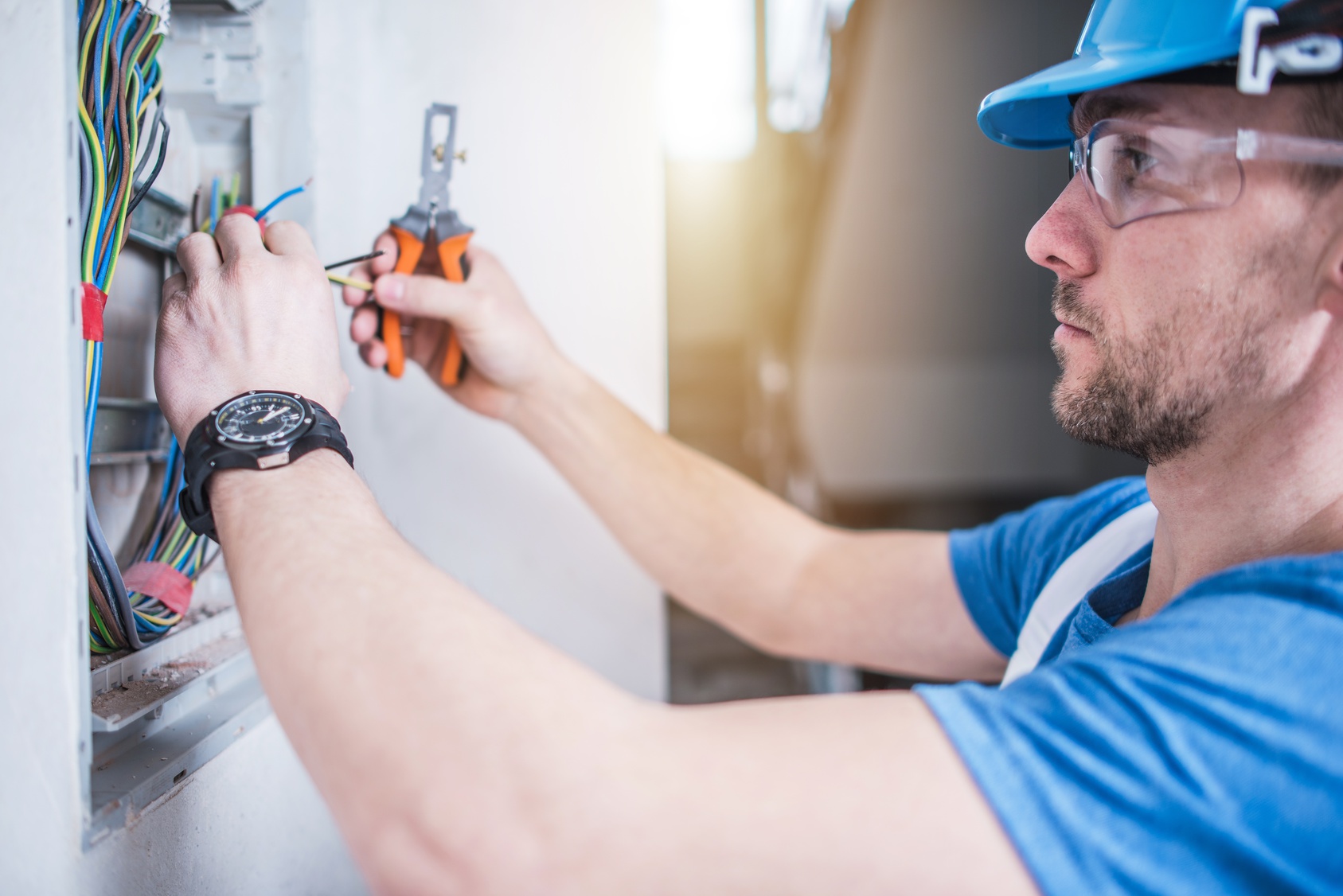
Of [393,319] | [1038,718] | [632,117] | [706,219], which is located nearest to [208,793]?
[393,319]

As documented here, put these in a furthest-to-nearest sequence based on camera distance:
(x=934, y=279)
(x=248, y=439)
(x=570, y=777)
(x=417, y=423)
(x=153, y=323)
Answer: (x=934, y=279)
(x=417, y=423)
(x=153, y=323)
(x=248, y=439)
(x=570, y=777)

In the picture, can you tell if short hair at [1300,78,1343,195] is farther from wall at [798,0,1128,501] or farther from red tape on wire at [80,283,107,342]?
wall at [798,0,1128,501]

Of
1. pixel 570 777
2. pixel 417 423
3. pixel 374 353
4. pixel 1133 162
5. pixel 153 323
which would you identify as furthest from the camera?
pixel 417 423

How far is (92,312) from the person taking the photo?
52 centimetres

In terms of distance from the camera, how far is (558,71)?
3.59ft

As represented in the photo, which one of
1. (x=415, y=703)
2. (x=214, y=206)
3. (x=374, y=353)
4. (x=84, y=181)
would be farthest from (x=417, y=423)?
(x=415, y=703)

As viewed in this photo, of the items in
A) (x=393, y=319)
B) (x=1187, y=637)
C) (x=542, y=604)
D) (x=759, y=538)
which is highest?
(x=393, y=319)

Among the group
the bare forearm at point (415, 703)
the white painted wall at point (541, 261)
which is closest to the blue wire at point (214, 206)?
the white painted wall at point (541, 261)

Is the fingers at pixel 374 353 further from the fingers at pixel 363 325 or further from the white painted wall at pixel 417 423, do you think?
the white painted wall at pixel 417 423

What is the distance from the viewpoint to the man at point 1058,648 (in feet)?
Answer: 1.34

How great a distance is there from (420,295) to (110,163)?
29 centimetres

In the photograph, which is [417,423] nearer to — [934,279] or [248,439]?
[248,439]

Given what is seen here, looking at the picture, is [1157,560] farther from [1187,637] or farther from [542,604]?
[542,604]

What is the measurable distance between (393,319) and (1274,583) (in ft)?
2.58
